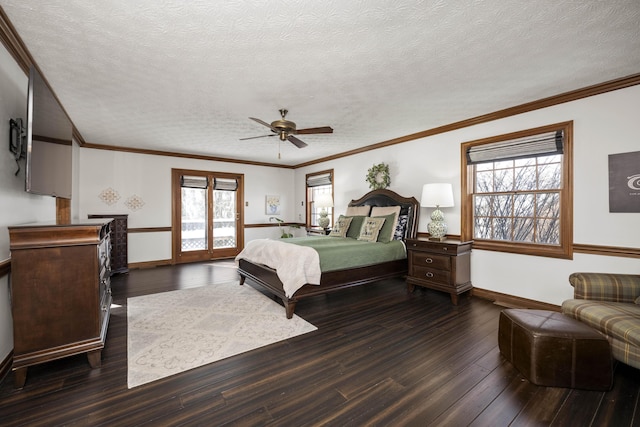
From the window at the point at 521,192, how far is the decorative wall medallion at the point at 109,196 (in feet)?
20.7

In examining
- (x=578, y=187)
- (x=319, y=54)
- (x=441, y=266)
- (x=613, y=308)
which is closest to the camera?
(x=613, y=308)

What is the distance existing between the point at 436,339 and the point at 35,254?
10.8 feet

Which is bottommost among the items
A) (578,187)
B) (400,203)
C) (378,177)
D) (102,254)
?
(102,254)

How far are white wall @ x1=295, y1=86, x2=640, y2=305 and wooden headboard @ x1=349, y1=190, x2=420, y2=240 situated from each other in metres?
0.48

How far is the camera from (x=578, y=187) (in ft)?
10.2

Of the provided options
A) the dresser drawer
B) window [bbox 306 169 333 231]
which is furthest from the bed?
the dresser drawer

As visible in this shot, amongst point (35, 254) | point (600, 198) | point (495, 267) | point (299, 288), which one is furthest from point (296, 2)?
point (495, 267)

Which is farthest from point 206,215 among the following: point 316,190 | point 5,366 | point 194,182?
point 5,366

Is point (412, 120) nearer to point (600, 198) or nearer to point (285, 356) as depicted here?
point (600, 198)

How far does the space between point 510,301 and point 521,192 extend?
1.40 m

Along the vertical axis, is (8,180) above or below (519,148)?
below

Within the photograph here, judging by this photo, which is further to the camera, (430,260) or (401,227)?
(401,227)

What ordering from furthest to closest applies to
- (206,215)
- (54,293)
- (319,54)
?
(206,215), (319,54), (54,293)

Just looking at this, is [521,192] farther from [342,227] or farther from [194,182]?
[194,182]
